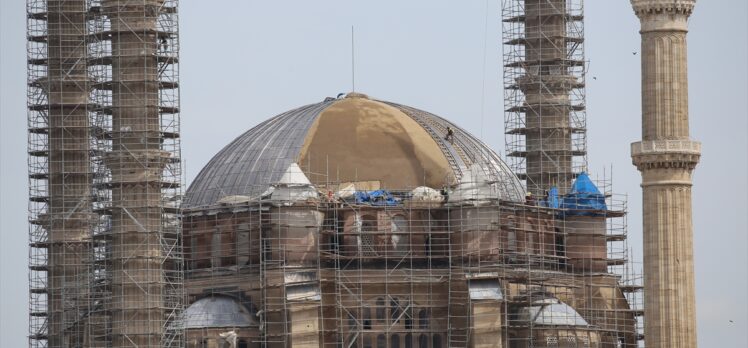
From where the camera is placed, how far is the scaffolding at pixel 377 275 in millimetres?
125562

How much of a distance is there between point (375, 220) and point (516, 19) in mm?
19480

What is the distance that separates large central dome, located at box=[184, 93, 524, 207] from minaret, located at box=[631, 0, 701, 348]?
865 centimetres

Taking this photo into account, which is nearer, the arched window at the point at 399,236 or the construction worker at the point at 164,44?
the construction worker at the point at 164,44

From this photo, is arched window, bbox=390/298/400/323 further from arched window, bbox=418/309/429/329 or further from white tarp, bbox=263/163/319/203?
white tarp, bbox=263/163/319/203

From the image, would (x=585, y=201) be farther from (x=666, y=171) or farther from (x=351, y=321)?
(x=351, y=321)

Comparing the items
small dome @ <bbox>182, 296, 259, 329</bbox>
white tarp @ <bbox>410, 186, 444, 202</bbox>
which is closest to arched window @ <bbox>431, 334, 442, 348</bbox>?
white tarp @ <bbox>410, 186, 444, 202</bbox>

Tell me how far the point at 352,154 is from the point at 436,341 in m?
12.4

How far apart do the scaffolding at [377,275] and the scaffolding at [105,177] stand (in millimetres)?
3864

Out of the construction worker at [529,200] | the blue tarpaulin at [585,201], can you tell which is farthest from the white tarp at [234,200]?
the blue tarpaulin at [585,201]

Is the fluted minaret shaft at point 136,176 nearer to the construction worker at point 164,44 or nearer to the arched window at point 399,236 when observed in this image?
the construction worker at point 164,44

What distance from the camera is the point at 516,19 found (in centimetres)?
14188

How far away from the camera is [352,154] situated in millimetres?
133375

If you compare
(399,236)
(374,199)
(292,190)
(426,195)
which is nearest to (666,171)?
(426,195)

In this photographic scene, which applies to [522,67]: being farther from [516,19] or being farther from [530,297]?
[530,297]
